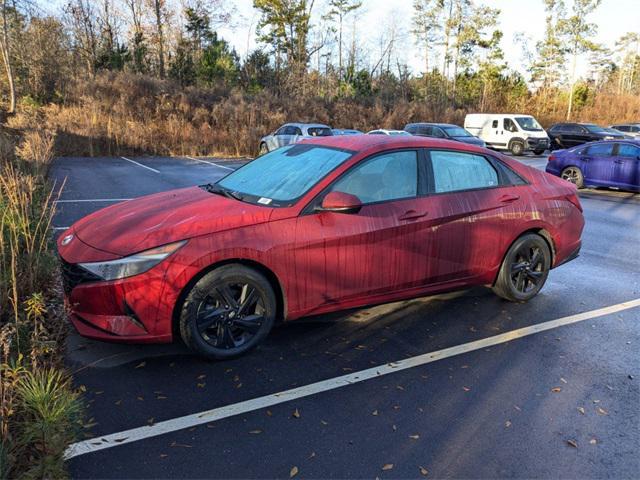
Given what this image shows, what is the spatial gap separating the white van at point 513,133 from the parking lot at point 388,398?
23.9 m

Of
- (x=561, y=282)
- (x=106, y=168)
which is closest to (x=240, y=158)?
(x=106, y=168)

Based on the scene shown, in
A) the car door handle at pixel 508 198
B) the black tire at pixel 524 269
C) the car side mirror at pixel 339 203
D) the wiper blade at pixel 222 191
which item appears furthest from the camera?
the black tire at pixel 524 269

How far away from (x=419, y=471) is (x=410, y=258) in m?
2.03

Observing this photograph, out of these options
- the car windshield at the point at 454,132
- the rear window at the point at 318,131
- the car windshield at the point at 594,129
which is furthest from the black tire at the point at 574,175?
the car windshield at the point at 594,129

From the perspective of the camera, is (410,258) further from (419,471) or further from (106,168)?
(106,168)

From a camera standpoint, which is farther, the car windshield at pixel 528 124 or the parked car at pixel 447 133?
the car windshield at pixel 528 124

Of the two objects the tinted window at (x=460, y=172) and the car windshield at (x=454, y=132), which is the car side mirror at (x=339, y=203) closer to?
the tinted window at (x=460, y=172)

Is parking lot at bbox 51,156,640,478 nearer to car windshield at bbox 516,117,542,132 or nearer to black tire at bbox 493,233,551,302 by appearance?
black tire at bbox 493,233,551,302

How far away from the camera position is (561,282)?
615 centimetres

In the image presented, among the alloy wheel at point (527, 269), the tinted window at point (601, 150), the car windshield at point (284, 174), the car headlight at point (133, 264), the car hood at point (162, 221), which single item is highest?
the car windshield at point (284, 174)

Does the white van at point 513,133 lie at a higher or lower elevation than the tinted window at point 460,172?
lower

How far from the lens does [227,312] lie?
12.3 feet

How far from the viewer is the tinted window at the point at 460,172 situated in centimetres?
467

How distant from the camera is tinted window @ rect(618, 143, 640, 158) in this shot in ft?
45.2
